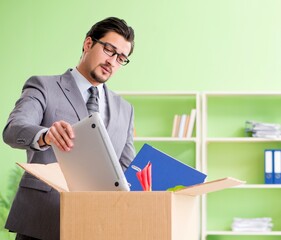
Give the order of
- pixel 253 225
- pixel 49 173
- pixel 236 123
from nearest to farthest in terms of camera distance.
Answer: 1. pixel 49 173
2. pixel 253 225
3. pixel 236 123

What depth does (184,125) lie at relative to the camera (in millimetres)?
5262

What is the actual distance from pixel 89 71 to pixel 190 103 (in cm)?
341

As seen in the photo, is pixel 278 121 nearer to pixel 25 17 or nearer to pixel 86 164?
pixel 25 17

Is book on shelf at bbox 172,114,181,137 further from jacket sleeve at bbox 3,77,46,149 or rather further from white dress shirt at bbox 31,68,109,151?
jacket sleeve at bbox 3,77,46,149

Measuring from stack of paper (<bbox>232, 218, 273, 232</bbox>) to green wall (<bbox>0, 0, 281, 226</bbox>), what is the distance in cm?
105

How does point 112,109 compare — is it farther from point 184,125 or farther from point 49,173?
point 184,125

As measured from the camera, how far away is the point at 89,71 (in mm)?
2102

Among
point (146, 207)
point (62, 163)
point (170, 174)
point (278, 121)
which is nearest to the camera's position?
point (146, 207)

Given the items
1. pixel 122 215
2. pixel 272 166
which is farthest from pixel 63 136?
pixel 272 166

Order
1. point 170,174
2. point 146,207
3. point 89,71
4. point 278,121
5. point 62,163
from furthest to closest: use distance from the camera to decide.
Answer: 1. point 278,121
2. point 89,71
3. point 170,174
4. point 62,163
5. point 146,207

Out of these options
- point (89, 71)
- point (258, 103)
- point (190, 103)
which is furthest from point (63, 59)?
point (89, 71)

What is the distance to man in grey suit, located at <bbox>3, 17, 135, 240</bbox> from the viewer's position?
1.79 m

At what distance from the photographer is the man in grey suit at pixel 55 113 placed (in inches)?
70.3

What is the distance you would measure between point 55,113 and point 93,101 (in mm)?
136
